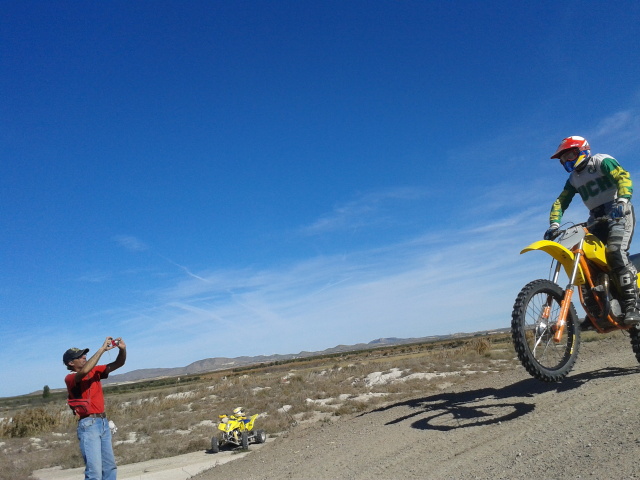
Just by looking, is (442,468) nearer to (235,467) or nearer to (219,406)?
(235,467)

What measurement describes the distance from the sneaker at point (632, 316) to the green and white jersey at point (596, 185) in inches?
55.0

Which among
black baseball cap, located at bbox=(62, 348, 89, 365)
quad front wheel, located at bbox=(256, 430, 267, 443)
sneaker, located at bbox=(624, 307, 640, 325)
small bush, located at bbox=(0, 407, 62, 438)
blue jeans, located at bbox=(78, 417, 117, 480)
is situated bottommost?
quad front wheel, located at bbox=(256, 430, 267, 443)

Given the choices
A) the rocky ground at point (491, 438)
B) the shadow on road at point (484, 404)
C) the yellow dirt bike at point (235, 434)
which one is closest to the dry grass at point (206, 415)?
the yellow dirt bike at point (235, 434)

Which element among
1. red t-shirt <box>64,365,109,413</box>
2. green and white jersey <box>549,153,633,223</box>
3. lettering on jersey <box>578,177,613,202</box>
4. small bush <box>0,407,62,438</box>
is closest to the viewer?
red t-shirt <box>64,365,109,413</box>

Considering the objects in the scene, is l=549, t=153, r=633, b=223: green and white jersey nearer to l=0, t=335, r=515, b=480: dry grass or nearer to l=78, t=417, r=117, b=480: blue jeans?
l=78, t=417, r=117, b=480: blue jeans

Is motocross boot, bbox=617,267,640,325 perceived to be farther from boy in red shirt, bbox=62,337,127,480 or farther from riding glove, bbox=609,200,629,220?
boy in red shirt, bbox=62,337,127,480

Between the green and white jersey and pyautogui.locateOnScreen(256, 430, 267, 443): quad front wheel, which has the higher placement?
the green and white jersey

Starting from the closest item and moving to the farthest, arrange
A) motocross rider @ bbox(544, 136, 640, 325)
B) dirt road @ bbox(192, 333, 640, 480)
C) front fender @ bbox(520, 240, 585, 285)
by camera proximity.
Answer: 1. dirt road @ bbox(192, 333, 640, 480)
2. front fender @ bbox(520, 240, 585, 285)
3. motocross rider @ bbox(544, 136, 640, 325)

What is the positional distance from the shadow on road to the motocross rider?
154 centimetres

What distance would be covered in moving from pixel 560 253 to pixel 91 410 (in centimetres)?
578

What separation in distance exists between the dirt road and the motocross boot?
2.58 ft

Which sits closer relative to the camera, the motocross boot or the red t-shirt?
the red t-shirt

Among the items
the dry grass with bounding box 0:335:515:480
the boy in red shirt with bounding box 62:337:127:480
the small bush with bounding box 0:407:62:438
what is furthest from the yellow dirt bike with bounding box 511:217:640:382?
the small bush with bounding box 0:407:62:438

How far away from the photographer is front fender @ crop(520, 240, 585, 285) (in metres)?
5.70
